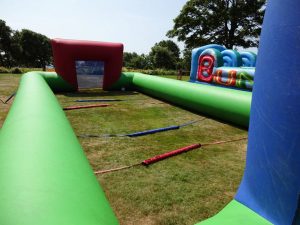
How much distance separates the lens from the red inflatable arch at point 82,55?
9166 mm

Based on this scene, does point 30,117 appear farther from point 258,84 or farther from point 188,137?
point 188,137

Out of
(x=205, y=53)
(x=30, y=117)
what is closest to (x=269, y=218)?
(x=30, y=117)

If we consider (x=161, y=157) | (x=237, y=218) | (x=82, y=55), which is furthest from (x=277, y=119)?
(x=82, y=55)

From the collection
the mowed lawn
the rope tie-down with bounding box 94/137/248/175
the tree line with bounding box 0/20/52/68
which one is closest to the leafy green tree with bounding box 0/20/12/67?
the tree line with bounding box 0/20/52/68

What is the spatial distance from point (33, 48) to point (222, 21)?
114 feet

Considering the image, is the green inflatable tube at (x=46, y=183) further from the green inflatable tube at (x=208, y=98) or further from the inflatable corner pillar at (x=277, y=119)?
the green inflatable tube at (x=208, y=98)

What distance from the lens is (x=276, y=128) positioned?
1652 millimetres

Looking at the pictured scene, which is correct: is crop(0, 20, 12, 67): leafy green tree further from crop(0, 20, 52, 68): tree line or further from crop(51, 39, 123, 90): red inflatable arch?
crop(51, 39, 123, 90): red inflatable arch

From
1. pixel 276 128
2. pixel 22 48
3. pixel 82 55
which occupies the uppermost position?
pixel 22 48

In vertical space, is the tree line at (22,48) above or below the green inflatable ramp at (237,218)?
above

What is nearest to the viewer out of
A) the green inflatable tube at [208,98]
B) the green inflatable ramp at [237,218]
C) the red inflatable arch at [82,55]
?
the green inflatable ramp at [237,218]

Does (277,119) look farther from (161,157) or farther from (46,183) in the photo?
(161,157)

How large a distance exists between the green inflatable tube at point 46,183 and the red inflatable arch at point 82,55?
738 cm

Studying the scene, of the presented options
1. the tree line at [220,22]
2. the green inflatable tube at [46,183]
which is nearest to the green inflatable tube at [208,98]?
the green inflatable tube at [46,183]
